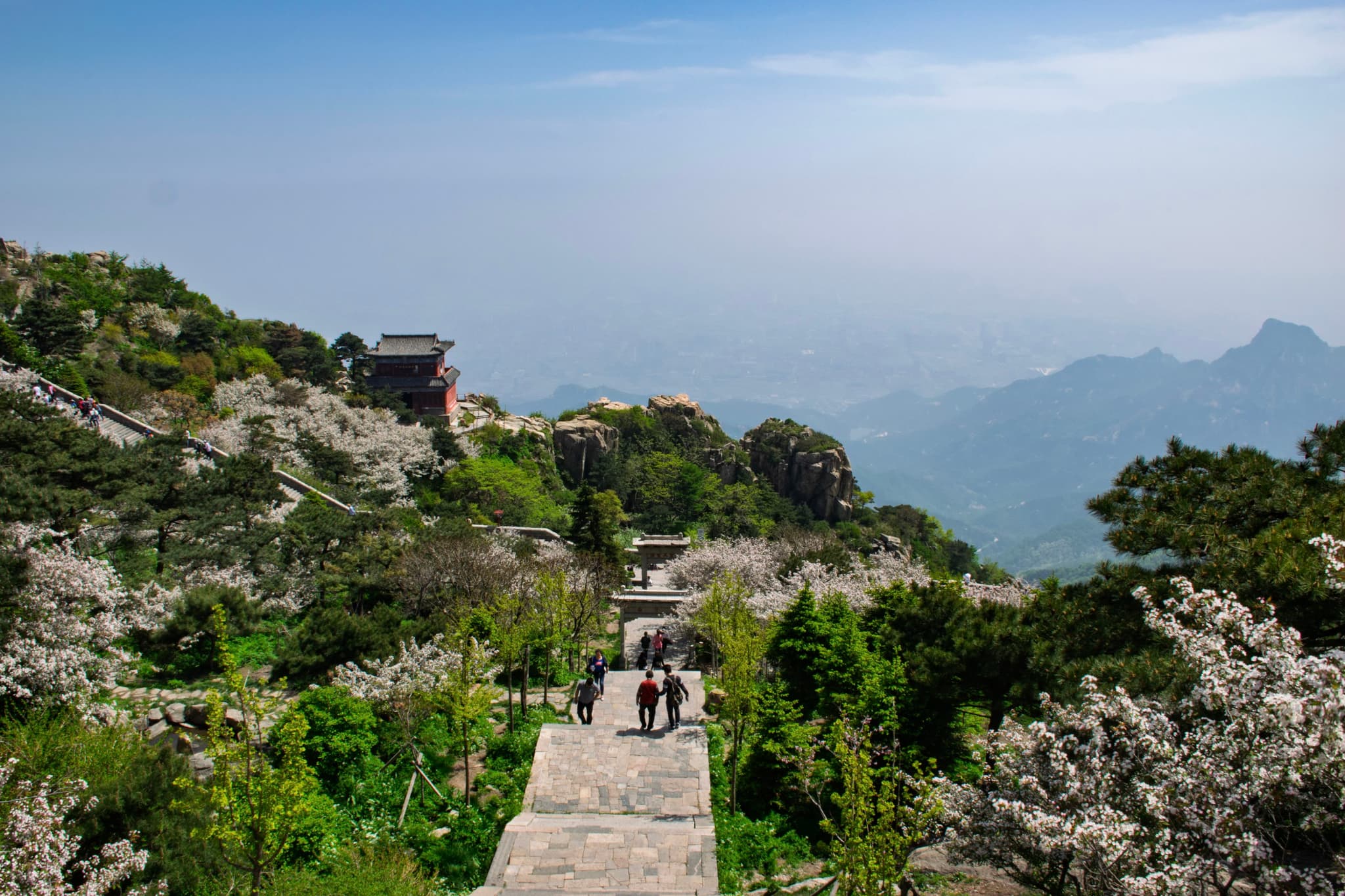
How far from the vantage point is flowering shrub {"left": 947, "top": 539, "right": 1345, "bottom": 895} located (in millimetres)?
7285

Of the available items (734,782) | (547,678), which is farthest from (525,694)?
(734,782)

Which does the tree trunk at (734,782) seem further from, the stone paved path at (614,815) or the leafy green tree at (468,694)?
the leafy green tree at (468,694)

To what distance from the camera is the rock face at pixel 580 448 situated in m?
48.2

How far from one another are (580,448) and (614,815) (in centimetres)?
3518

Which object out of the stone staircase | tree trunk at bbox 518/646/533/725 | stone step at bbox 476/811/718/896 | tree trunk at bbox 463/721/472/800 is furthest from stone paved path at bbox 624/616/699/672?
the stone staircase

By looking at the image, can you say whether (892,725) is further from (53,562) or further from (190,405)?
(190,405)

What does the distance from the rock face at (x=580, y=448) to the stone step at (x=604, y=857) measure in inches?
1378

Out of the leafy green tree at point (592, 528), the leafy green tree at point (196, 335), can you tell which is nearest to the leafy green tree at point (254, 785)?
the leafy green tree at point (592, 528)

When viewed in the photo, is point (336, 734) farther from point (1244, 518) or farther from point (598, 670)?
point (1244, 518)

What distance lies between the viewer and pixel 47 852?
378 inches

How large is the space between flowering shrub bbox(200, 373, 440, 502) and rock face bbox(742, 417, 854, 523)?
724 inches

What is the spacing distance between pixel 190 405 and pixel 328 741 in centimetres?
2821

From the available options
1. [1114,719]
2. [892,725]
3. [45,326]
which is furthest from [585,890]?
[45,326]

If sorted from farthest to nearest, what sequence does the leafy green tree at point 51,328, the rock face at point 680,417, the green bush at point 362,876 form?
1. the rock face at point 680,417
2. the leafy green tree at point 51,328
3. the green bush at point 362,876
